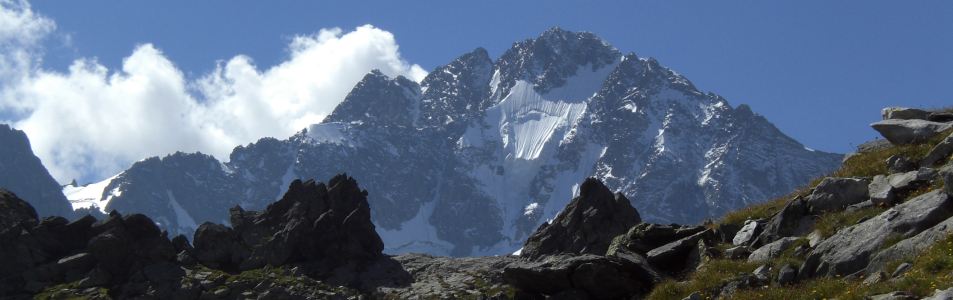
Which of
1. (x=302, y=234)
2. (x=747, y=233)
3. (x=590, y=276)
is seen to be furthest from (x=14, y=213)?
(x=747, y=233)

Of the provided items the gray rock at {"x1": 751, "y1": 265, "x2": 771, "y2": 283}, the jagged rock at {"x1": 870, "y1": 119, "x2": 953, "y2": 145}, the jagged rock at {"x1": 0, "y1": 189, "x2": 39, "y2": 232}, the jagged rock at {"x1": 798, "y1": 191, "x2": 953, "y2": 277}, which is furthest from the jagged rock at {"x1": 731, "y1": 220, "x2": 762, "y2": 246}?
the jagged rock at {"x1": 0, "y1": 189, "x2": 39, "y2": 232}

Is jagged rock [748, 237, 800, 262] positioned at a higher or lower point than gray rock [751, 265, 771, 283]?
higher

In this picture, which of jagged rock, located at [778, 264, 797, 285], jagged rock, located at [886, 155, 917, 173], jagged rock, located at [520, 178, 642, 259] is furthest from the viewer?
jagged rock, located at [520, 178, 642, 259]

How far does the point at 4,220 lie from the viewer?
95188 millimetres

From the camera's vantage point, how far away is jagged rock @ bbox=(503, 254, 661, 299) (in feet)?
91.5

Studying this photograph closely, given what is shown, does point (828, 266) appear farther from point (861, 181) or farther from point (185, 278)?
point (185, 278)

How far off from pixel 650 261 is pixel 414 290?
67612 millimetres

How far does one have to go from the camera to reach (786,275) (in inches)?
934

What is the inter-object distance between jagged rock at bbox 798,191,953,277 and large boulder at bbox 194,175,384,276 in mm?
79753

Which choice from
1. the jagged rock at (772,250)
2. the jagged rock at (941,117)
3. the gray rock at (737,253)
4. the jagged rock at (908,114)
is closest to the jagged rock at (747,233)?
the gray rock at (737,253)

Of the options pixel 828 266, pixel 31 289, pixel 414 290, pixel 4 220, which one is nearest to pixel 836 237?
pixel 828 266

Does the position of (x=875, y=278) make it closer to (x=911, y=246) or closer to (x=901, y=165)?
(x=911, y=246)

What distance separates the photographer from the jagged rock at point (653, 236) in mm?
31266

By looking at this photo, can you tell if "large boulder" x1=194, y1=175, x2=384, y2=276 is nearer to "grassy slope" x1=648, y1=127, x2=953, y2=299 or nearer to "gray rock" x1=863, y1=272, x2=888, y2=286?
"grassy slope" x1=648, y1=127, x2=953, y2=299
